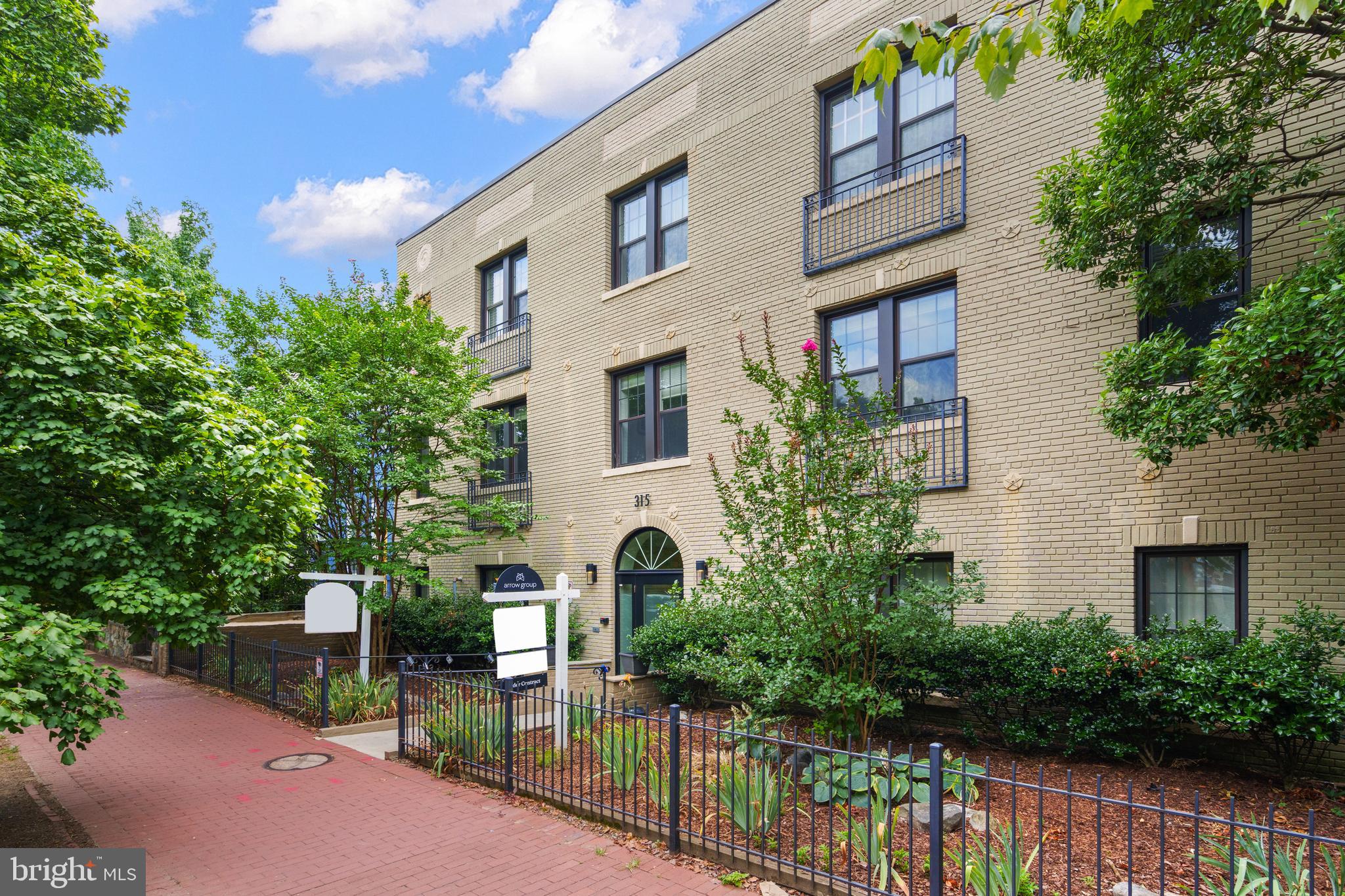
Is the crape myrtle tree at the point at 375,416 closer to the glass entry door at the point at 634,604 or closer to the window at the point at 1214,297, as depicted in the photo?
the glass entry door at the point at 634,604

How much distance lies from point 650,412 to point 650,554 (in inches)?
101

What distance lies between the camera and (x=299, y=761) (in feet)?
32.0

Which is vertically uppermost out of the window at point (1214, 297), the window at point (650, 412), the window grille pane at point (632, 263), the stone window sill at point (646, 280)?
the window grille pane at point (632, 263)

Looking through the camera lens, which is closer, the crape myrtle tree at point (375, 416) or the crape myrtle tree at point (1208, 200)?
the crape myrtle tree at point (1208, 200)

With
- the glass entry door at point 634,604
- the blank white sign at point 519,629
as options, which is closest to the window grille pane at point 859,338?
the glass entry door at point 634,604

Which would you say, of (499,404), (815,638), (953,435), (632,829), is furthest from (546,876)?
(499,404)

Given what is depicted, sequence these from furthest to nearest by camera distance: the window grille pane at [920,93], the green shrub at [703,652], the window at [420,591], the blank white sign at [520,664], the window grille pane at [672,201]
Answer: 1. the window at [420,591]
2. the window grille pane at [672,201]
3. the window grille pane at [920,93]
4. the blank white sign at [520,664]
5. the green shrub at [703,652]

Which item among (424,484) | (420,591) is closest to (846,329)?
(424,484)

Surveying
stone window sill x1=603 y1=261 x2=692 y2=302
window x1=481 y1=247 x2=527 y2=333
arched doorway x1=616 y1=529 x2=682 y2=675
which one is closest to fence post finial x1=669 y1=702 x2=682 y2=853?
arched doorway x1=616 y1=529 x2=682 y2=675

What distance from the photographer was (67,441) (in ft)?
20.3

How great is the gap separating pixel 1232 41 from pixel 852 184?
5818mm

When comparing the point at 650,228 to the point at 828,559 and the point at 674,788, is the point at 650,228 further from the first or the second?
the point at 674,788

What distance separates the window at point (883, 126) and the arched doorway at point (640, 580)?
6.48 meters

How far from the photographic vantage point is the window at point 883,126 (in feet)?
36.8
